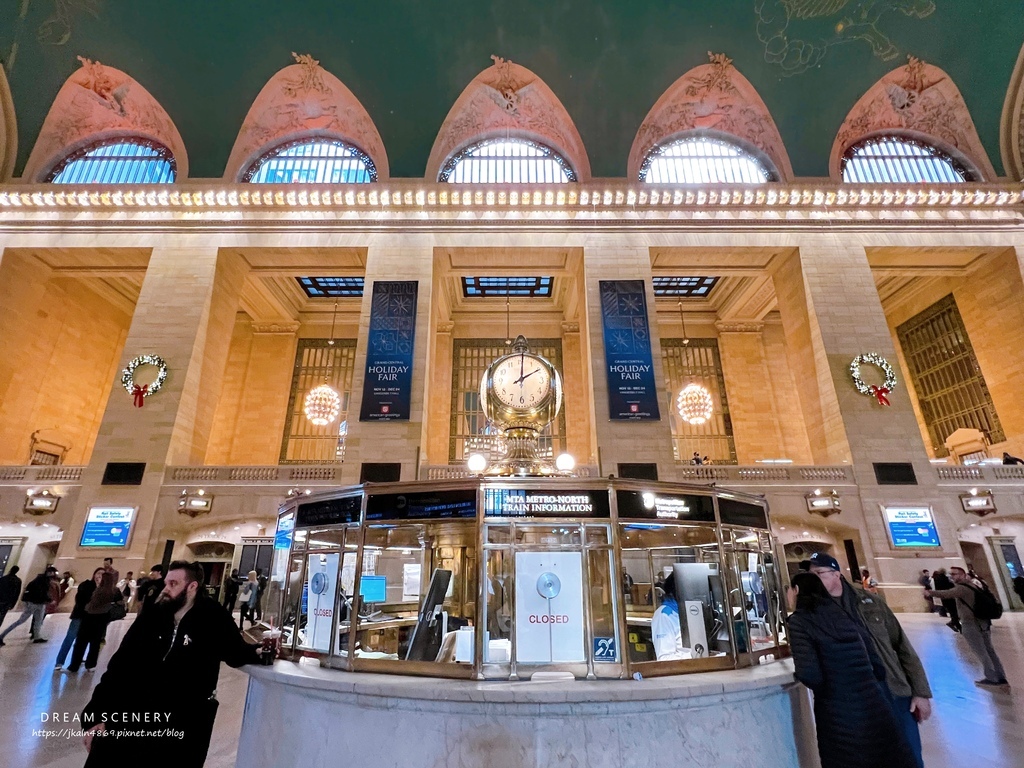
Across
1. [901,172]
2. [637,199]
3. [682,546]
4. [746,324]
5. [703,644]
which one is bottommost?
[703,644]

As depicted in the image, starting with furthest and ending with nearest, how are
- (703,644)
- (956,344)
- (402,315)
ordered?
(956,344) → (402,315) → (703,644)

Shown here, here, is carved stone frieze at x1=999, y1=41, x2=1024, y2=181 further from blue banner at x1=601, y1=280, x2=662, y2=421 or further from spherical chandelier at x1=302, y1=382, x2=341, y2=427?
spherical chandelier at x1=302, y1=382, x2=341, y2=427

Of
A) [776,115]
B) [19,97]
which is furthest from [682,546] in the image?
[19,97]

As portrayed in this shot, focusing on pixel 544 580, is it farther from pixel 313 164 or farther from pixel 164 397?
pixel 313 164

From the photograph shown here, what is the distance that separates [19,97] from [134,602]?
17.5 meters

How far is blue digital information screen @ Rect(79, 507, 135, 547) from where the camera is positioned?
13.0 meters

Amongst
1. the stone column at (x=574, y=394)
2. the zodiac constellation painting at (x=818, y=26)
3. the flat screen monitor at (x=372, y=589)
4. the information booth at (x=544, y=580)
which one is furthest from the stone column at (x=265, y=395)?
the zodiac constellation painting at (x=818, y=26)

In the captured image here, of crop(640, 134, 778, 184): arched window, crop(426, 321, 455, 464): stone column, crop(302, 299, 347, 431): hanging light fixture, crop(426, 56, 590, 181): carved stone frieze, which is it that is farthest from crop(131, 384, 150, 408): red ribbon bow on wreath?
crop(640, 134, 778, 184): arched window

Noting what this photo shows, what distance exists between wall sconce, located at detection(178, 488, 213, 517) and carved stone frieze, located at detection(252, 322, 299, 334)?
10.5 metres

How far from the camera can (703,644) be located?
10.7 feet

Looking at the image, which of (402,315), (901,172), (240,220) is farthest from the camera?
(901,172)

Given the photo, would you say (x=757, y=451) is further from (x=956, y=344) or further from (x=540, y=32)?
(x=540, y=32)

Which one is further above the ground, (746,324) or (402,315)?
(746,324)

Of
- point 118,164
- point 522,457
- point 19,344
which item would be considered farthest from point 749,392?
point 19,344
